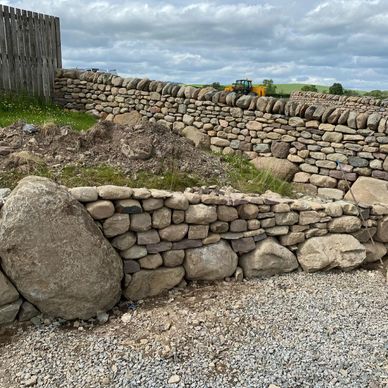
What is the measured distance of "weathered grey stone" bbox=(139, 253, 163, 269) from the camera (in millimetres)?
5200

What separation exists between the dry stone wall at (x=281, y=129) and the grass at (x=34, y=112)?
38.9 inches

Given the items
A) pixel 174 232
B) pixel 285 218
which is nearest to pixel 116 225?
pixel 174 232

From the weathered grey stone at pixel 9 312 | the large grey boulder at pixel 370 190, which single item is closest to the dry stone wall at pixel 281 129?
the large grey boulder at pixel 370 190

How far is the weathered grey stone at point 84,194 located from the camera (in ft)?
15.6

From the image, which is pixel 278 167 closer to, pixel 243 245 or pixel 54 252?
pixel 243 245

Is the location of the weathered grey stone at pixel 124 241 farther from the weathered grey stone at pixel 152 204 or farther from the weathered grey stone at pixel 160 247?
the weathered grey stone at pixel 152 204

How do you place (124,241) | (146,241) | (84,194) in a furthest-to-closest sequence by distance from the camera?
(146,241) < (124,241) < (84,194)

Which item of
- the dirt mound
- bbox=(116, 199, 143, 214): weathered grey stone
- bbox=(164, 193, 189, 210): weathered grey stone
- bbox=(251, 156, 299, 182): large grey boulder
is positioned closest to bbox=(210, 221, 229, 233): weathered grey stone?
bbox=(164, 193, 189, 210): weathered grey stone

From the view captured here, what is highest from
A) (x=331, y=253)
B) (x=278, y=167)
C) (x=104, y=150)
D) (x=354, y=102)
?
(x=354, y=102)

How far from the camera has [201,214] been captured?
537 centimetres

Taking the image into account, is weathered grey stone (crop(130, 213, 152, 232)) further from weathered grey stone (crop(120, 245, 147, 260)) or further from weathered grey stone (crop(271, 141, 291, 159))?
weathered grey stone (crop(271, 141, 291, 159))

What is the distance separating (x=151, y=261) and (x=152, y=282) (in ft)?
0.85

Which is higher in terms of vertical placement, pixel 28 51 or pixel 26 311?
pixel 28 51

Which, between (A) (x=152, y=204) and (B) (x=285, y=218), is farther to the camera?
(B) (x=285, y=218)
